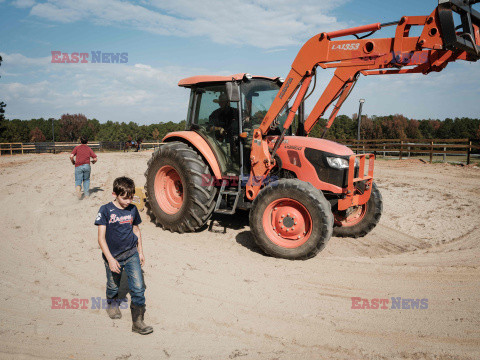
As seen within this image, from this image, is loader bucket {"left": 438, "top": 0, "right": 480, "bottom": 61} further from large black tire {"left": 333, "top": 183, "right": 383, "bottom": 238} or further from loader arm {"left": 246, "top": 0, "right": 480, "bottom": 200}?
large black tire {"left": 333, "top": 183, "right": 383, "bottom": 238}

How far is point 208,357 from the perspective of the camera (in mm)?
2713

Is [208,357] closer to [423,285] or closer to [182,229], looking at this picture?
[423,285]

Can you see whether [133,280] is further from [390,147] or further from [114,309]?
[390,147]

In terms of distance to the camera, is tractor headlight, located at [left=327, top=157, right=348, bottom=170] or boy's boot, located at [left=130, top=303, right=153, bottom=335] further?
tractor headlight, located at [left=327, top=157, right=348, bottom=170]

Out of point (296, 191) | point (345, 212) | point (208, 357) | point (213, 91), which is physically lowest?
point (208, 357)

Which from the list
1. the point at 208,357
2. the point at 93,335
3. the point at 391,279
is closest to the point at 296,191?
the point at 391,279

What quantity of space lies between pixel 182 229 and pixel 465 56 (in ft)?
15.6

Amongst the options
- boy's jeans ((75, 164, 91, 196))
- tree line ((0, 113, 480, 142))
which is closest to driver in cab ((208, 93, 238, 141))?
boy's jeans ((75, 164, 91, 196))

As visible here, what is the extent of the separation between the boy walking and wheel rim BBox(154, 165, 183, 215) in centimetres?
323

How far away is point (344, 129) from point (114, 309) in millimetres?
79888

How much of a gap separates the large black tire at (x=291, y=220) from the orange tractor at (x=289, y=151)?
14mm

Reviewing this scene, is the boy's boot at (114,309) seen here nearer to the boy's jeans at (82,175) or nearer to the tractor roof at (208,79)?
the tractor roof at (208,79)

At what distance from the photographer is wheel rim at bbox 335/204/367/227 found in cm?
601

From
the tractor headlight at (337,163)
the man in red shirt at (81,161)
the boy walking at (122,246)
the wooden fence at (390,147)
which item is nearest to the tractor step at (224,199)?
the tractor headlight at (337,163)
